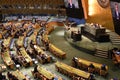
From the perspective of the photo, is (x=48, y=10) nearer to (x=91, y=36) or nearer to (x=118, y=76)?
(x=91, y=36)

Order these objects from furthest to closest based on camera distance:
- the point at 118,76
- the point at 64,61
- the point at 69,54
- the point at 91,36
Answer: the point at 91,36, the point at 69,54, the point at 64,61, the point at 118,76

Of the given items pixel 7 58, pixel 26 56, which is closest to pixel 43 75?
pixel 26 56

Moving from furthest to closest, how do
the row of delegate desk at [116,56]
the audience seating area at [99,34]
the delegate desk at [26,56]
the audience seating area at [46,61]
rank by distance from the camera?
the audience seating area at [99,34] < the delegate desk at [26,56] < the row of delegate desk at [116,56] < the audience seating area at [46,61]

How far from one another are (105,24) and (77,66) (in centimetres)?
966

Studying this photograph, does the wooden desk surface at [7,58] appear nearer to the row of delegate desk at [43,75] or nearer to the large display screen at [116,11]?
the row of delegate desk at [43,75]

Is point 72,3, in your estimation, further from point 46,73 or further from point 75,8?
point 46,73

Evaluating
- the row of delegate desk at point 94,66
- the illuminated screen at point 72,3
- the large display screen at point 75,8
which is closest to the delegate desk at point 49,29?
the large display screen at point 75,8

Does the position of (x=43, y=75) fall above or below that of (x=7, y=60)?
below

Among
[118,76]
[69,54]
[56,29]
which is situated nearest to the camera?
[118,76]

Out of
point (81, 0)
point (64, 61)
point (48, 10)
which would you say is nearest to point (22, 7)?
point (48, 10)

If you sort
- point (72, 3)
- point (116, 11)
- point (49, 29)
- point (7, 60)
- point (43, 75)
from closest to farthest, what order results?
1. point (43, 75)
2. point (7, 60)
3. point (116, 11)
4. point (72, 3)
5. point (49, 29)

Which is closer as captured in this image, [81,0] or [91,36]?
[91,36]

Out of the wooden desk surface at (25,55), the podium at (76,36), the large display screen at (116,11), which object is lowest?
the wooden desk surface at (25,55)

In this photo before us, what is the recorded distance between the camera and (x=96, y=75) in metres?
18.3
